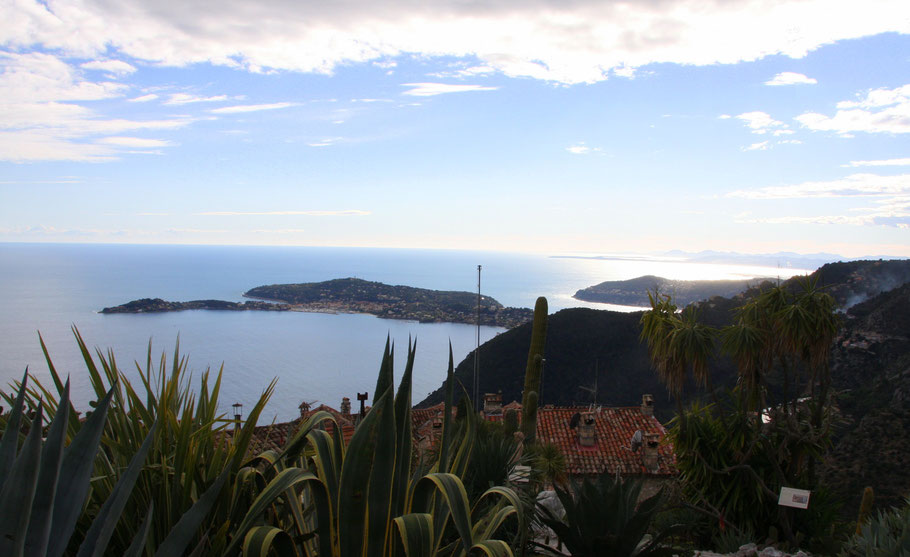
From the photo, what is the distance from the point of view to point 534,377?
739cm

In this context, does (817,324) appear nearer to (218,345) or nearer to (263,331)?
(218,345)

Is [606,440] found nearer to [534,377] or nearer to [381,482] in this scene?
[534,377]

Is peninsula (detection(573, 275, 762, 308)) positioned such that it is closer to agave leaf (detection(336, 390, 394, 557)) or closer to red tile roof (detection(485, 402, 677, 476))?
red tile roof (detection(485, 402, 677, 476))

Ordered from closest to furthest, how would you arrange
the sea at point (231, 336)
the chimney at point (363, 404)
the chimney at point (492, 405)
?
1. the chimney at point (363, 404)
2. the chimney at point (492, 405)
3. the sea at point (231, 336)

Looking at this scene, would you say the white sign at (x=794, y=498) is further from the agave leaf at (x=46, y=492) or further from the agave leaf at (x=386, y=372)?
the agave leaf at (x=46, y=492)

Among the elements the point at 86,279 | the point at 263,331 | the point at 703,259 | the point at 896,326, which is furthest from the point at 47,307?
the point at 703,259

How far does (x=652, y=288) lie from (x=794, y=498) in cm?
3394

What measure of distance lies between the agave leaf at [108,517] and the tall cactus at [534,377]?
500cm

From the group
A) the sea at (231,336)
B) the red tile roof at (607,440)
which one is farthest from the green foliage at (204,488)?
the red tile roof at (607,440)

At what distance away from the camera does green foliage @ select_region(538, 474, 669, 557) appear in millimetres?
2785

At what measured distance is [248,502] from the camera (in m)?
2.29

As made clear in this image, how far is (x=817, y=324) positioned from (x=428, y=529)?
6.82 m

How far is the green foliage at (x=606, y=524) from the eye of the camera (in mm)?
2785

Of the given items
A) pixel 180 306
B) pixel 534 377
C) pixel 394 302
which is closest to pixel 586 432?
pixel 534 377
